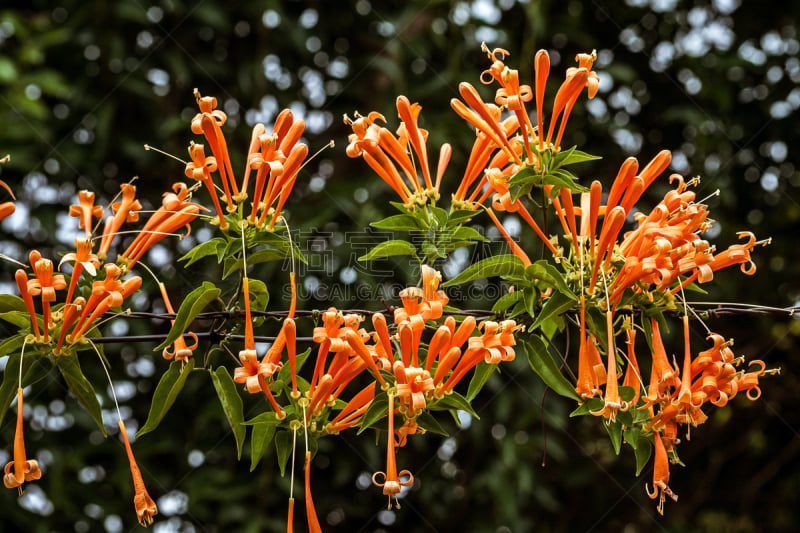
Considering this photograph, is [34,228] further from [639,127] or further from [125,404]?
[639,127]

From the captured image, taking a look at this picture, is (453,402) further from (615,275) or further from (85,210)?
(85,210)

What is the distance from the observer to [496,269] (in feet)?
5.20

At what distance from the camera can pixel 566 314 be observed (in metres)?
1.64

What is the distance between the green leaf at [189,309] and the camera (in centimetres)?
145

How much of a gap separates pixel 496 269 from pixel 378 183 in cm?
170

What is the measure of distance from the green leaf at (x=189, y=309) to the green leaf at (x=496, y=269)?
0.43 metres

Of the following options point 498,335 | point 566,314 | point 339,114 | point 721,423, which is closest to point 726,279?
point 721,423

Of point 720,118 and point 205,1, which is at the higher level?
point 205,1

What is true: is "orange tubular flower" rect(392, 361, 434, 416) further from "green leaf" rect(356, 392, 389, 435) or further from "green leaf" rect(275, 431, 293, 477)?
"green leaf" rect(275, 431, 293, 477)

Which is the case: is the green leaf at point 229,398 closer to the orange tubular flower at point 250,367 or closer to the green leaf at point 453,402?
the orange tubular flower at point 250,367

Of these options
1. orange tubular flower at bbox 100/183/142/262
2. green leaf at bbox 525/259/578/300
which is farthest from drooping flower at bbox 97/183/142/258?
green leaf at bbox 525/259/578/300

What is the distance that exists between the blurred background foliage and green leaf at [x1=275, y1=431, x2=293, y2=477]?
51.3 inches

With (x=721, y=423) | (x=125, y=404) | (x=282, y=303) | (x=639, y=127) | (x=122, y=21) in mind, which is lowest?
(x=721, y=423)

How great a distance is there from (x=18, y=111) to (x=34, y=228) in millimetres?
469
